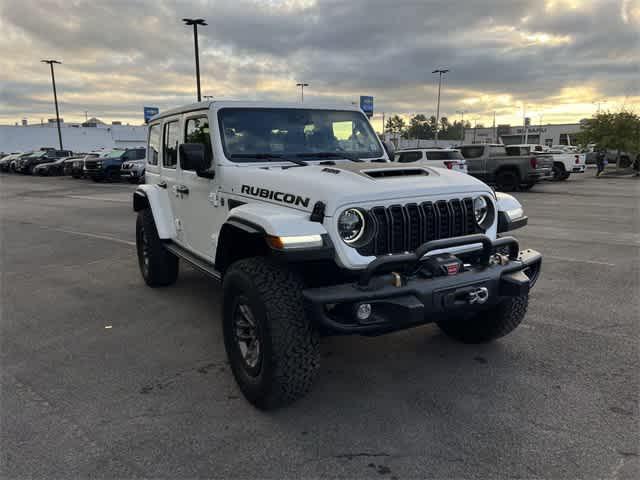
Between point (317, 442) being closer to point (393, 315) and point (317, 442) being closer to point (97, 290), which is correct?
point (393, 315)

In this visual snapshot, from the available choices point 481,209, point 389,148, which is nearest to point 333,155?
point 389,148

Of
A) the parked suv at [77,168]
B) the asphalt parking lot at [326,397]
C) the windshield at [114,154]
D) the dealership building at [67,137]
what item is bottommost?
the asphalt parking lot at [326,397]

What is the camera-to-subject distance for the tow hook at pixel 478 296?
2.95 m

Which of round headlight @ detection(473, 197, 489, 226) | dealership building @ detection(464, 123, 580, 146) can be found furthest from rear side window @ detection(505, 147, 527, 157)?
dealership building @ detection(464, 123, 580, 146)

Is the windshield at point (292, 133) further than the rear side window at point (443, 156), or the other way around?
the rear side window at point (443, 156)

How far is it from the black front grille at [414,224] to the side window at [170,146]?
267cm

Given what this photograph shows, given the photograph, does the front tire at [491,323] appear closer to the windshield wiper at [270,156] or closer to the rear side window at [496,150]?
the windshield wiper at [270,156]

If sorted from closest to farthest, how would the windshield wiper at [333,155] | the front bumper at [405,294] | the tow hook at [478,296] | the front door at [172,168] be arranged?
1. the front bumper at [405,294]
2. the tow hook at [478,296]
3. the windshield wiper at [333,155]
4. the front door at [172,168]

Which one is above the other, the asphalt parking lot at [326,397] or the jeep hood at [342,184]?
the jeep hood at [342,184]

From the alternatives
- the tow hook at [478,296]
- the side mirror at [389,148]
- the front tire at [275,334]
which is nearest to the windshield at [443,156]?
the side mirror at [389,148]

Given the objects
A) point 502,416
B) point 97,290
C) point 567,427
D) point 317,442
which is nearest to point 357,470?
point 317,442

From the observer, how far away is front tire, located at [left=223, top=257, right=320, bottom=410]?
2824 mm

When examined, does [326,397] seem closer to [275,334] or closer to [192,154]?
[275,334]

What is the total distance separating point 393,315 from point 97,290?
4.30 m
